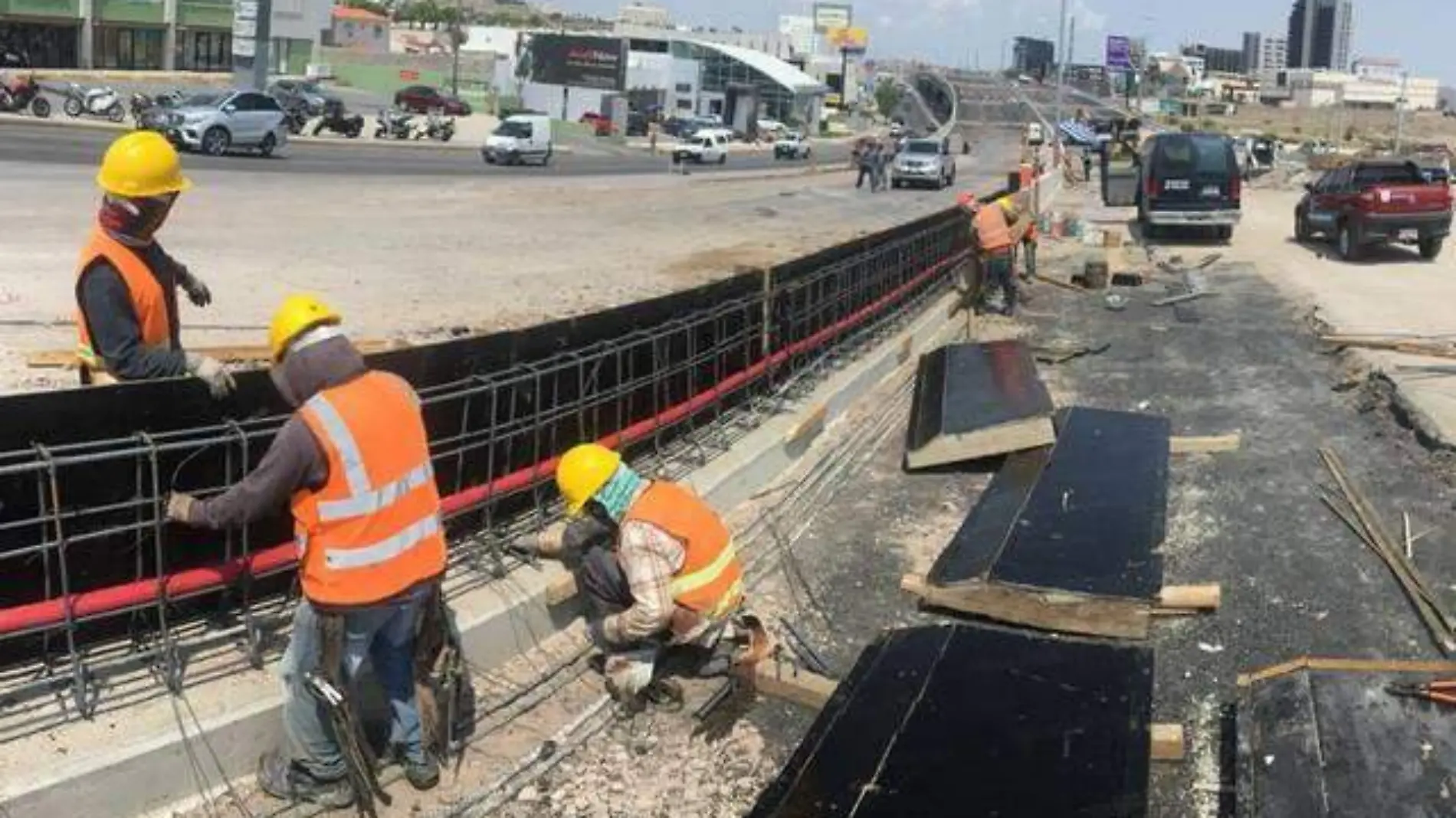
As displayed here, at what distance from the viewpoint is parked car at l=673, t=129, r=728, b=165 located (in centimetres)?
5991

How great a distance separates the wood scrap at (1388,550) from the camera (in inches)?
267

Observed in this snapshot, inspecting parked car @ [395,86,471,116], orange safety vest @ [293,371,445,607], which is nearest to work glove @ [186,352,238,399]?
orange safety vest @ [293,371,445,607]

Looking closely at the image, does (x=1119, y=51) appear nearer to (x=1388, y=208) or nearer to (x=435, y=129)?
(x=435, y=129)

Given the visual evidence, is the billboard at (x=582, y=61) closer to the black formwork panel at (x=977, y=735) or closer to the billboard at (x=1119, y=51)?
the billboard at (x=1119, y=51)

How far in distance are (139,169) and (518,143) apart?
42140 millimetres

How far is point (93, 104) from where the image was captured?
4409 cm

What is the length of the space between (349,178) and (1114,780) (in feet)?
95.0

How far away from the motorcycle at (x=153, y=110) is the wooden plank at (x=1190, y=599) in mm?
30663

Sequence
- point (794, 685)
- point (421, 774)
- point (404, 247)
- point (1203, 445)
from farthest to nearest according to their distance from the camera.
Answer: point (404, 247) < point (1203, 445) < point (794, 685) < point (421, 774)

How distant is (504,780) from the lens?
5020 millimetres

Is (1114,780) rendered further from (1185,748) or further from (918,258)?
(918,258)

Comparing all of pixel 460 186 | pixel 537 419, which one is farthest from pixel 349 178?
pixel 537 419

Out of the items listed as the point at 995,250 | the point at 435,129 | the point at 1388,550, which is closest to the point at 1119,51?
the point at 435,129

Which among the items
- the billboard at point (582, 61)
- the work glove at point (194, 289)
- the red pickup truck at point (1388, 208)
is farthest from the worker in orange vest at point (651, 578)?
the billboard at point (582, 61)
